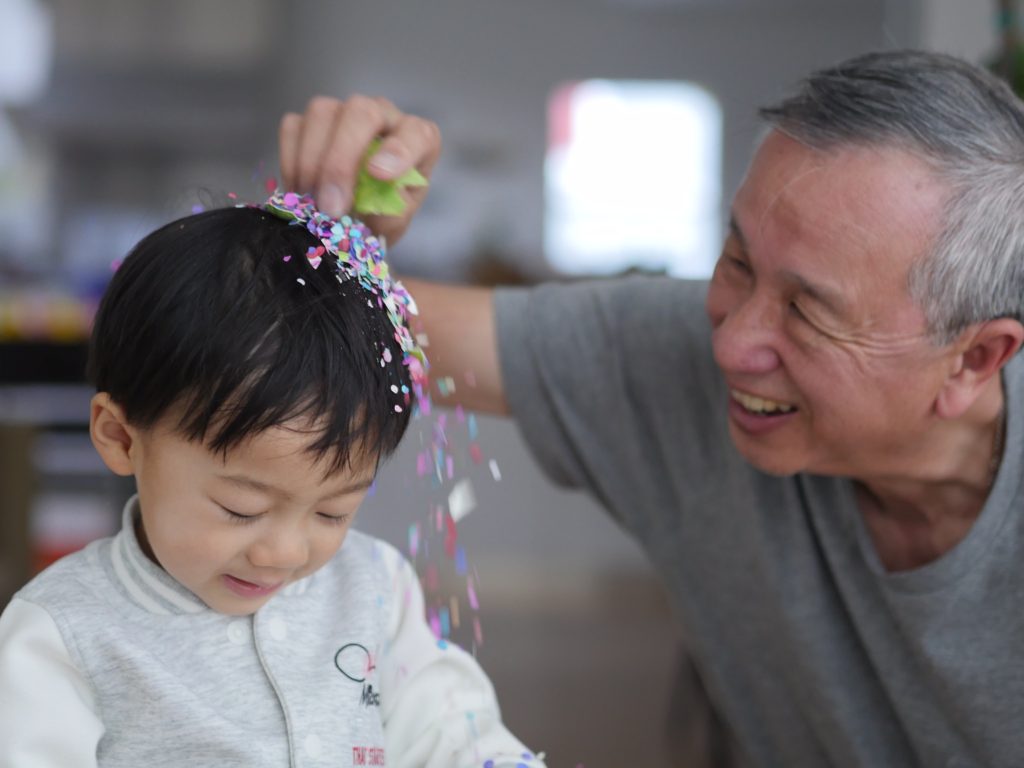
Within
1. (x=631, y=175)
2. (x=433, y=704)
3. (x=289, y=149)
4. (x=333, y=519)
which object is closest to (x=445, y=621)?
(x=433, y=704)

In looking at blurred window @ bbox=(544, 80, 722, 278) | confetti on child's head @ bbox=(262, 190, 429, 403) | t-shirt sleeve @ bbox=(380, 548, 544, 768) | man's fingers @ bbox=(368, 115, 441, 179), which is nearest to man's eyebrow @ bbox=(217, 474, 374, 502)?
confetti on child's head @ bbox=(262, 190, 429, 403)

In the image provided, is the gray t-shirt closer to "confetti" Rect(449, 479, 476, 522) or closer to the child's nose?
"confetti" Rect(449, 479, 476, 522)

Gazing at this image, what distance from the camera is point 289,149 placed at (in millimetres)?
1124

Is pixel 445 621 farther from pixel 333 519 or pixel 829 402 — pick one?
pixel 829 402

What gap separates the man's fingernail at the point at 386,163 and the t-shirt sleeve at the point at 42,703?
452 millimetres

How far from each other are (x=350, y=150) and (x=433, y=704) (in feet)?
1.54

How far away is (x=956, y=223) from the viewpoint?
1104 mm

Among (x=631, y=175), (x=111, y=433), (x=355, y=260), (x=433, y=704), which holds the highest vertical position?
(x=355, y=260)

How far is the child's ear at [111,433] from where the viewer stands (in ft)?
2.82

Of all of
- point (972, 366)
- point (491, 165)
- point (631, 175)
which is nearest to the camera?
point (972, 366)

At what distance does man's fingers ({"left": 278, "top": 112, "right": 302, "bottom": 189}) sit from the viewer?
1.11m

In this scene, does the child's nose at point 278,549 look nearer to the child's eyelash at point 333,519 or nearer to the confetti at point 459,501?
the child's eyelash at point 333,519

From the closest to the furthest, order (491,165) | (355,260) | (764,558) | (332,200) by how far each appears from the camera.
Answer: (355,260) < (332,200) < (764,558) < (491,165)

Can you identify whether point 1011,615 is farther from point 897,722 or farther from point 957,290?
point 957,290
